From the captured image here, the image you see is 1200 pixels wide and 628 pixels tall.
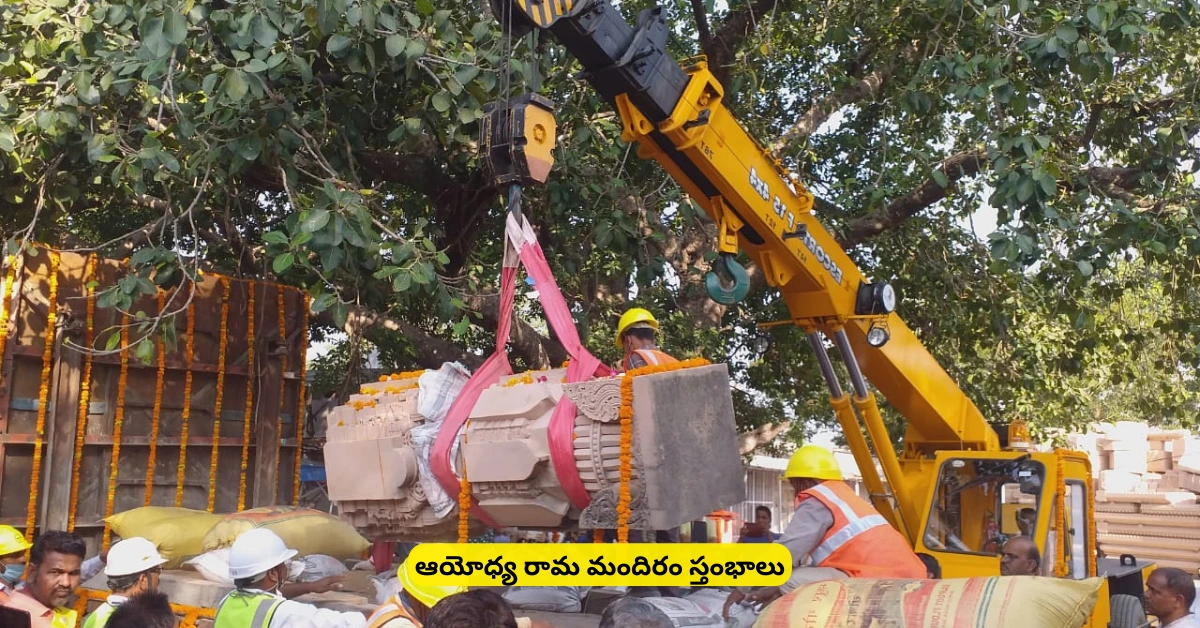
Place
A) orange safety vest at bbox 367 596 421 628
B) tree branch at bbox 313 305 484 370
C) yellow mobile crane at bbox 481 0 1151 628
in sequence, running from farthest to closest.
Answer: tree branch at bbox 313 305 484 370 → yellow mobile crane at bbox 481 0 1151 628 → orange safety vest at bbox 367 596 421 628

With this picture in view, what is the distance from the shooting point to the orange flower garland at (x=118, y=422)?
6.55m

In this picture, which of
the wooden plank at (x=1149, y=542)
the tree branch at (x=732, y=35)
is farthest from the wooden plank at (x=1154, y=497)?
the tree branch at (x=732, y=35)

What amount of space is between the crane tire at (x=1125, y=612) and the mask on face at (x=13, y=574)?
583cm

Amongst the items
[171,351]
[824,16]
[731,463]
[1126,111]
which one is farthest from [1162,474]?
[171,351]

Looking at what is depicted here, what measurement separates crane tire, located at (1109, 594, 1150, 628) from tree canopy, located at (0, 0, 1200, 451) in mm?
2132

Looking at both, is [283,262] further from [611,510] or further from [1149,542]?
[1149,542]

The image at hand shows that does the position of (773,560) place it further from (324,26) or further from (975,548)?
(324,26)

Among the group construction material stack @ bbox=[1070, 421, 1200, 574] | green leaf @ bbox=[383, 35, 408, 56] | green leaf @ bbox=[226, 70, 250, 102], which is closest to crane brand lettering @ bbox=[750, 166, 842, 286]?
green leaf @ bbox=[383, 35, 408, 56]

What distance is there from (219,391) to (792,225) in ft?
12.8

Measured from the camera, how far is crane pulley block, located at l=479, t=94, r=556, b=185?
489cm

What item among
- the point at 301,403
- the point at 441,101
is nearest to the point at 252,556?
the point at 441,101

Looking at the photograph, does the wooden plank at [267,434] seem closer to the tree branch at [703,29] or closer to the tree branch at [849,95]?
the tree branch at [703,29]

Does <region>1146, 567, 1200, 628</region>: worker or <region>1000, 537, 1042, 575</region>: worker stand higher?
<region>1000, 537, 1042, 575</region>: worker

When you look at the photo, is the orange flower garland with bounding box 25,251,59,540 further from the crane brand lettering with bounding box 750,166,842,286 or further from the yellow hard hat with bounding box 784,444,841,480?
the yellow hard hat with bounding box 784,444,841,480
